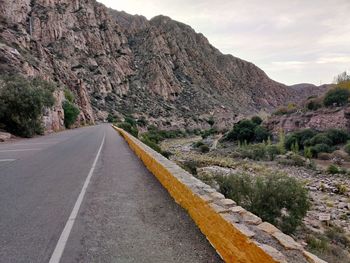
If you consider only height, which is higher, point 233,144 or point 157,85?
point 157,85

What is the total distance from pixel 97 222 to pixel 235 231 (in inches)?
114

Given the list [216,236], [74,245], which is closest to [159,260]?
[216,236]

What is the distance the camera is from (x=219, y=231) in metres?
4.83

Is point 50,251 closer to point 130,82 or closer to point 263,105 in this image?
point 130,82

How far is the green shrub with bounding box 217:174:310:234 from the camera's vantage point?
47.4ft

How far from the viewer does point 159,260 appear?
15.0 ft

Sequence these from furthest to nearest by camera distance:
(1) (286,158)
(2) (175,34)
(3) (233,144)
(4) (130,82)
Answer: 1. (2) (175,34)
2. (4) (130,82)
3. (3) (233,144)
4. (1) (286,158)

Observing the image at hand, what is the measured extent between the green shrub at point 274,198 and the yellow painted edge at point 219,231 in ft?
25.3

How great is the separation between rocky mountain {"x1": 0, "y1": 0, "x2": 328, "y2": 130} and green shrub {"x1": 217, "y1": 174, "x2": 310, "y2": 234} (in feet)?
143

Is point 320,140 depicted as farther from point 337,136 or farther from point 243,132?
point 243,132

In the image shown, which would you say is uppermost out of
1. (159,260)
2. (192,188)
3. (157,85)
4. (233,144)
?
(157,85)

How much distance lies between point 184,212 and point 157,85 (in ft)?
408

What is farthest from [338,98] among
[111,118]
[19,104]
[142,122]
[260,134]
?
[111,118]

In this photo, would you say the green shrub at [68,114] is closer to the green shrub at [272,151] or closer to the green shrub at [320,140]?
the green shrub at [272,151]
